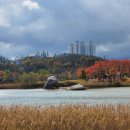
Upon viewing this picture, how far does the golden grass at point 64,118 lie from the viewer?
22141mm

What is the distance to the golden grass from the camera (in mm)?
22141

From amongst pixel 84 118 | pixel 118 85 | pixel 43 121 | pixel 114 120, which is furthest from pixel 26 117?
pixel 118 85

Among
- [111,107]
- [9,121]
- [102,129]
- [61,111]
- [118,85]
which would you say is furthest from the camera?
[118,85]

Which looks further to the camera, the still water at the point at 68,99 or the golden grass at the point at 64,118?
the still water at the point at 68,99

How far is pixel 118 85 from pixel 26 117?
560 ft

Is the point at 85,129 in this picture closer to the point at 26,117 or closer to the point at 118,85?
the point at 26,117

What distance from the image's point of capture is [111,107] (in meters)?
26.9

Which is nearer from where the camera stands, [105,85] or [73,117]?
[73,117]

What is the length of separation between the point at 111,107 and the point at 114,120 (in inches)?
102

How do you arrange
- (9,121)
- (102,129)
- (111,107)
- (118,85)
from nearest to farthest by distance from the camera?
(9,121)
(102,129)
(111,107)
(118,85)

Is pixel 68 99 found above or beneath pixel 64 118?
above

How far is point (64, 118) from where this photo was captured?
77.1ft

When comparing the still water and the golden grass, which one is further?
the still water

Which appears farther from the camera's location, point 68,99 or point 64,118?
point 68,99
